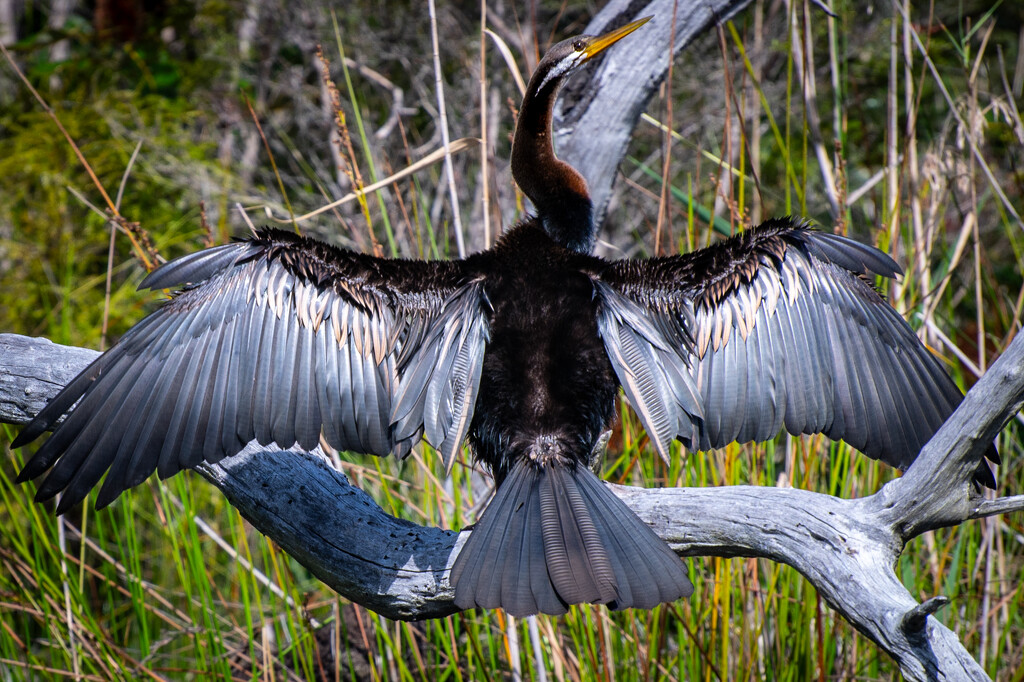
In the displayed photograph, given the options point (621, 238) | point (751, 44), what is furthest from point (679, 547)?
point (751, 44)

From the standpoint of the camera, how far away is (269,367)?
1.98m

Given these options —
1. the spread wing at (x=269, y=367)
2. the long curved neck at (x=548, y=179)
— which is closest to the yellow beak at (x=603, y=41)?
the long curved neck at (x=548, y=179)

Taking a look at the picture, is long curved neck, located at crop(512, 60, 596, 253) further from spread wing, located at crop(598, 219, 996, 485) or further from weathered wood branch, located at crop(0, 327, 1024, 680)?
weathered wood branch, located at crop(0, 327, 1024, 680)

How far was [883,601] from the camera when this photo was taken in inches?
51.8

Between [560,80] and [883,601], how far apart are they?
1.82 meters

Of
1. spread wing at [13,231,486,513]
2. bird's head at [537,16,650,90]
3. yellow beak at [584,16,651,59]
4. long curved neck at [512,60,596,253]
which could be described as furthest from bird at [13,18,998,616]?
yellow beak at [584,16,651,59]

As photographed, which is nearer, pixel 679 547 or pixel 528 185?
pixel 679 547

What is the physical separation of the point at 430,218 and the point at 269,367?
8.47 feet

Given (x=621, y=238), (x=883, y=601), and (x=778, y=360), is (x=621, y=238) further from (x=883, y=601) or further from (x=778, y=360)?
(x=883, y=601)

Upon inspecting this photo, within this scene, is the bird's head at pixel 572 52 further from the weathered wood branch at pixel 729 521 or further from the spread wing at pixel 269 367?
the weathered wood branch at pixel 729 521

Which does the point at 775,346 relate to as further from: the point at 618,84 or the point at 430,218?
the point at 430,218

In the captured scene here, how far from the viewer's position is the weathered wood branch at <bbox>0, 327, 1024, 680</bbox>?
1.29 meters

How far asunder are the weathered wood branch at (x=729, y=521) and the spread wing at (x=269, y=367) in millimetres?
182

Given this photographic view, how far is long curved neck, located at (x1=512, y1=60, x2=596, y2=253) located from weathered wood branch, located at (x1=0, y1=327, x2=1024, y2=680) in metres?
0.98
